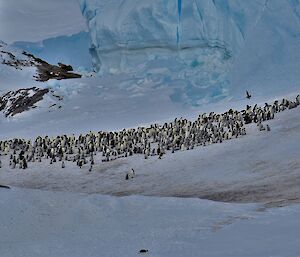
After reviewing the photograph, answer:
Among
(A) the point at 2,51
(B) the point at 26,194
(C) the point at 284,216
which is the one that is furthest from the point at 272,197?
(A) the point at 2,51

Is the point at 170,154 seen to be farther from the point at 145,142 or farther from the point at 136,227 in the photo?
the point at 136,227

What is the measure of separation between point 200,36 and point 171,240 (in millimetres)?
29238

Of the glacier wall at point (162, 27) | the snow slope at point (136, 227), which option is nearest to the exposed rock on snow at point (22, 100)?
the glacier wall at point (162, 27)

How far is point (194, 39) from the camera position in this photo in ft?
116

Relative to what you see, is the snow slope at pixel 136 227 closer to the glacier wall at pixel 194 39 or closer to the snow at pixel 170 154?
the snow at pixel 170 154

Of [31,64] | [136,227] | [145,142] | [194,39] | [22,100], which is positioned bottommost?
[136,227]

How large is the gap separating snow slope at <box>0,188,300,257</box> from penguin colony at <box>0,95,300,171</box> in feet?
26.9

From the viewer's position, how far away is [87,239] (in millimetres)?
7770

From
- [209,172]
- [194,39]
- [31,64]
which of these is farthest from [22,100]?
[209,172]

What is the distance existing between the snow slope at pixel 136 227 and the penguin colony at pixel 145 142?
8.21 metres

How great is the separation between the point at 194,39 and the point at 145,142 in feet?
51.4

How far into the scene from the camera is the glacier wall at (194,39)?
32969mm

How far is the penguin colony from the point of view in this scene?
20.3 metres

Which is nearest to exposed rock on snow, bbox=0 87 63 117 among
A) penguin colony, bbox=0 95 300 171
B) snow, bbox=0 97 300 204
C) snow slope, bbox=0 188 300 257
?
penguin colony, bbox=0 95 300 171
